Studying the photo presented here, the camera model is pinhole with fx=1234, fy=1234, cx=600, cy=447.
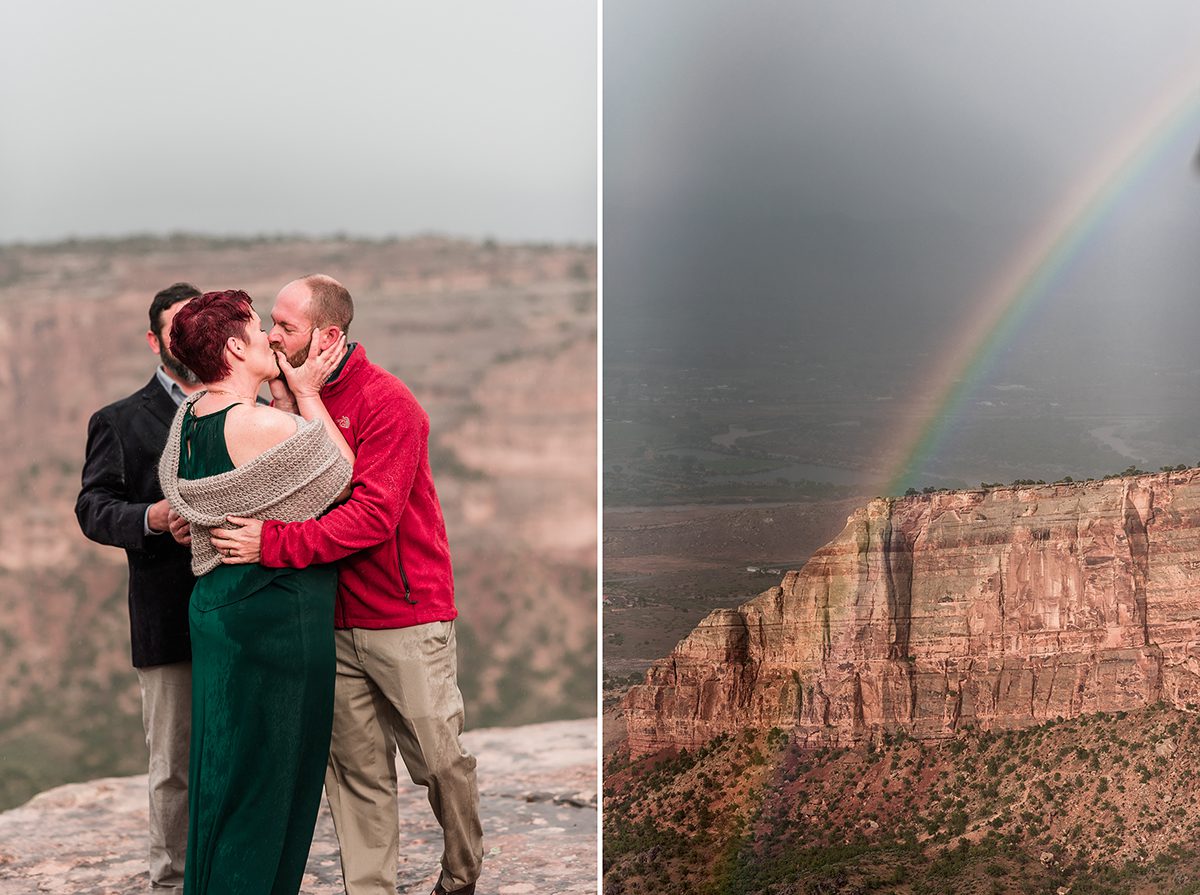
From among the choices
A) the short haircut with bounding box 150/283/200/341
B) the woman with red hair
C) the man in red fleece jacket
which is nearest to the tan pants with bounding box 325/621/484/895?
the man in red fleece jacket

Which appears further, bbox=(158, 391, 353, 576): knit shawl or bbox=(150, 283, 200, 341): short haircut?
bbox=(150, 283, 200, 341): short haircut

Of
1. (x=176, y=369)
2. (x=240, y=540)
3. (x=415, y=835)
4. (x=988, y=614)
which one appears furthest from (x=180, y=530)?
(x=988, y=614)

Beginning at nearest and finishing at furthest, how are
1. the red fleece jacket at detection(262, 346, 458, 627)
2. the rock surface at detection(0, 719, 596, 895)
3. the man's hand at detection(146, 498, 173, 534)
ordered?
the red fleece jacket at detection(262, 346, 458, 627) → the man's hand at detection(146, 498, 173, 534) → the rock surface at detection(0, 719, 596, 895)

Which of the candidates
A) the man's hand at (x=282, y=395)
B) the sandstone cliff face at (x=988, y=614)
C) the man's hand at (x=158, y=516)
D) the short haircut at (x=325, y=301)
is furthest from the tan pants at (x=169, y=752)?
the sandstone cliff face at (x=988, y=614)

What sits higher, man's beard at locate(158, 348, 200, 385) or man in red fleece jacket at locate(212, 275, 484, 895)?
man's beard at locate(158, 348, 200, 385)

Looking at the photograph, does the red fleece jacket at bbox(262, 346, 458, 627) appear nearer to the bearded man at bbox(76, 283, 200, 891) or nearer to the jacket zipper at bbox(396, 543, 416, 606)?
the jacket zipper at bbox(396, 543, 416, 606)

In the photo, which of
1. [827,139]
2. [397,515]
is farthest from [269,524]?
[827,139]

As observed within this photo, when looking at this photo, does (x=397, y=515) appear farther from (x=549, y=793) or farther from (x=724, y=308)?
(x=549, y=793)

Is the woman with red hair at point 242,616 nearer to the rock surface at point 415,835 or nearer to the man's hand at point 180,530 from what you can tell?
the man's hand at point 180,530
